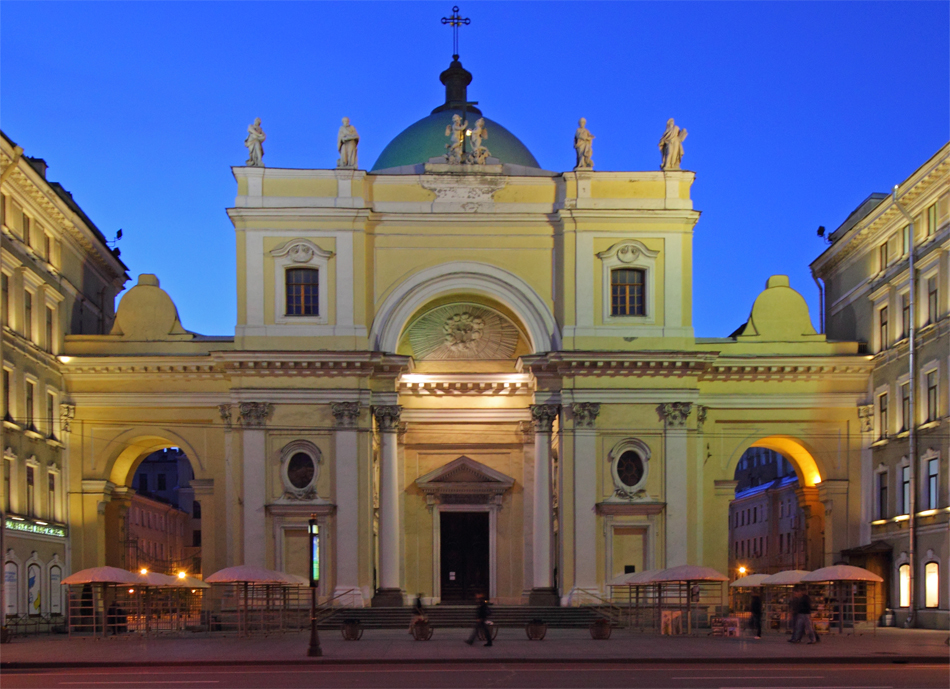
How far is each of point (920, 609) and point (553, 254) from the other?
17.8 m

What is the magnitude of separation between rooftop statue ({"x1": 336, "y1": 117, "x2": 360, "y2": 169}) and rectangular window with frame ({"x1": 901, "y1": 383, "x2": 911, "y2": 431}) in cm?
2141

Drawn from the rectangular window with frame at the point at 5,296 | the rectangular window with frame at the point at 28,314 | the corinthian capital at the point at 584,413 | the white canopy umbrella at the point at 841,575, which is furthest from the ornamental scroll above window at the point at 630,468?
the rectangular window with frame at the point at 5,296

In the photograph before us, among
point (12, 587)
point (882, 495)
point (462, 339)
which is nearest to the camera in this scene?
point (12, 587)

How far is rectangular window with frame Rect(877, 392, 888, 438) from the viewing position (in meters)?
48.9

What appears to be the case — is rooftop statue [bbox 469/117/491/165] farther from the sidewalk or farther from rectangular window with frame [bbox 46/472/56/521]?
rectangular window with frame [bbox 46/472/56/521]

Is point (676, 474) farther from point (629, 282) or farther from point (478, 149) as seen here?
point (478, 149)

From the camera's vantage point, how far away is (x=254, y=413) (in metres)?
47.6

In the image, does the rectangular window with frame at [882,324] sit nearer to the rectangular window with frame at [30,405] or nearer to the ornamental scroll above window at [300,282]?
the ornamental scroll above window at [300,282]

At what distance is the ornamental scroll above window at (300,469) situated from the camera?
47594mm

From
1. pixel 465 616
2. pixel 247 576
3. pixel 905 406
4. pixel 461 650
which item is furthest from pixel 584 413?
pixel 461 650

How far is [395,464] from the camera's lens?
48531 mm

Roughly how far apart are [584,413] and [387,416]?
7.17 m

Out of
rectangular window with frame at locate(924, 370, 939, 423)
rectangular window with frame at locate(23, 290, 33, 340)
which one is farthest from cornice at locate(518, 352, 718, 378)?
rectangular window with frame at locate(23, 290, 33, 340)

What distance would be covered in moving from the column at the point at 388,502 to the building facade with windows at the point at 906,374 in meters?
17.3
